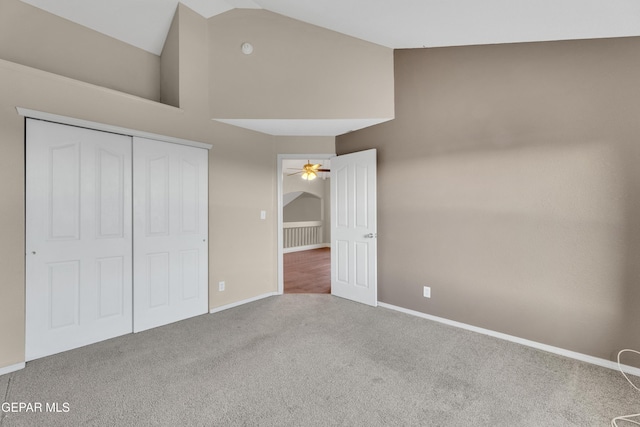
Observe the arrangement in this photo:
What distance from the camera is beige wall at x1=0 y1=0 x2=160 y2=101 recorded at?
8.29 ft

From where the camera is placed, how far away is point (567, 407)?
6.02 feet

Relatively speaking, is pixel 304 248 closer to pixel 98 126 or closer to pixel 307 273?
pixel 307 273

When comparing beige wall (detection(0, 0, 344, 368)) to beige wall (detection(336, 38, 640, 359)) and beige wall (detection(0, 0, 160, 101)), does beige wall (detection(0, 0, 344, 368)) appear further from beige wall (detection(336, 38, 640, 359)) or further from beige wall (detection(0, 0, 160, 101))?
beige wall (detection(336, 38, 640, 359))

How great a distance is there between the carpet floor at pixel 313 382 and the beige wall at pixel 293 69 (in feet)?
7.96

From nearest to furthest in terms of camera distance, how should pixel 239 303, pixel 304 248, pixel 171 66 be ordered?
pixel 171 66 < pixel 239 303 < pixel 304 248

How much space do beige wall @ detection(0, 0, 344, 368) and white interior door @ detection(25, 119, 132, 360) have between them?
9 cm

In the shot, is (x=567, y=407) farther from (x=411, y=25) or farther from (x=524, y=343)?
(x=411, y=25)

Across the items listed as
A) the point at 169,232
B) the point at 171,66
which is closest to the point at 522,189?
the point at 169,232

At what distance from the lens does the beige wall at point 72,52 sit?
253 centimetres

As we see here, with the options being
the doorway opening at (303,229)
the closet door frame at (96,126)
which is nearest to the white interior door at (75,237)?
the closet door frame at (96,126)

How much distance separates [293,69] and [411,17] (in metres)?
1.36

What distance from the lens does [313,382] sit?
2.08 metres

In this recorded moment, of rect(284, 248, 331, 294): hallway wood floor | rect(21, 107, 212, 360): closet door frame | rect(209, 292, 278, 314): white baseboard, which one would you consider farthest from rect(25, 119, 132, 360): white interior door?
rect(284, 248, 331, 294): hallway wood floor

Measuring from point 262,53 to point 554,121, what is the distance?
9.80 ft
